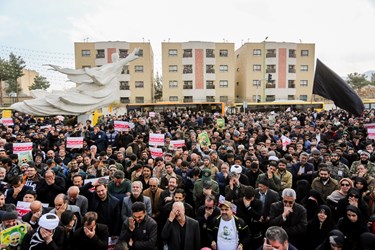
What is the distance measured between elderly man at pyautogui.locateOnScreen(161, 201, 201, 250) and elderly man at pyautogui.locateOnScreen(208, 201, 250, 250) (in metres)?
0.30

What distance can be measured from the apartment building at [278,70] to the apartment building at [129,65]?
16669 millimetres

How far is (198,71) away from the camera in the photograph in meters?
48.6

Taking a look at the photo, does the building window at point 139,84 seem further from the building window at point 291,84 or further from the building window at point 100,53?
the building window at point 291,84

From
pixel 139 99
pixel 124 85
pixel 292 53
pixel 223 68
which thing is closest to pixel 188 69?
pixel 223 68

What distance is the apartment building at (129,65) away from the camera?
4628 centimetres

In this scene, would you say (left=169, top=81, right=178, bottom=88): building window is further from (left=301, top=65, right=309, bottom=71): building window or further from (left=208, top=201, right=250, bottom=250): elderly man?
(left=208, top=201, right=250, bottom=250): elderly man

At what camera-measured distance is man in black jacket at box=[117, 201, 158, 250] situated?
417cm

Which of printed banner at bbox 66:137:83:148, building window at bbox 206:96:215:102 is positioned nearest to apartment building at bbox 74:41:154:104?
building window at bbox 206:96:215:102

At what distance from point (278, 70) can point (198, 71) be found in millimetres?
13994

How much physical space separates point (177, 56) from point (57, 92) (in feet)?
103

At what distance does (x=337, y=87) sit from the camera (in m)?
9.24

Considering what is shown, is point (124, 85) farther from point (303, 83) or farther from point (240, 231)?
point (240, 231)

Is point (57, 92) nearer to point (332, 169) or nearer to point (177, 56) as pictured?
point (332, 169)

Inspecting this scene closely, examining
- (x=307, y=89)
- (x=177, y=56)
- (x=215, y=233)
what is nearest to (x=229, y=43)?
(x=177, y=56)
